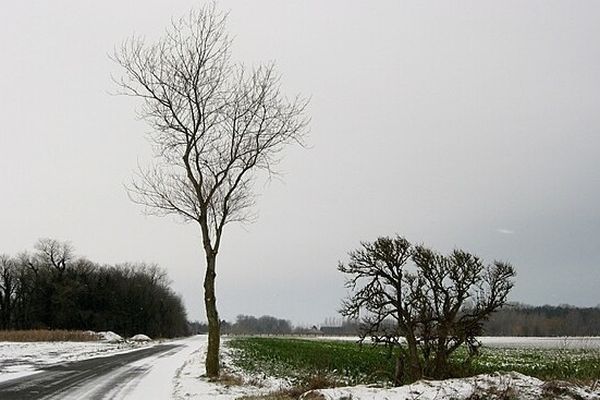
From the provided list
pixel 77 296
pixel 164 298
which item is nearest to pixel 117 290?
pixel 77 296

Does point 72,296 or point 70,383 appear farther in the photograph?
point 72,296

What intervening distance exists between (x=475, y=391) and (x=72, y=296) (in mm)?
95928

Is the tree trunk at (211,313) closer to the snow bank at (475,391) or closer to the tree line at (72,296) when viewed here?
the snow bank at (475,391)

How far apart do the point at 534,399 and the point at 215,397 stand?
24.2ft

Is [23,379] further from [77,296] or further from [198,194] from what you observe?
[77,296]

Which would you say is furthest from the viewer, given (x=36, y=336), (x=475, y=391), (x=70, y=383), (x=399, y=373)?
(x=36, y=336)

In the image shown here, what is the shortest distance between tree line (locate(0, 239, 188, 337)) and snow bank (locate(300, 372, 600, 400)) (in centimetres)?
9185

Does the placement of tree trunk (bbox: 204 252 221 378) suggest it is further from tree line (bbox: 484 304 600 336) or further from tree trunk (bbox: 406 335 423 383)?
tree line (bbox: 484 304 600 336)

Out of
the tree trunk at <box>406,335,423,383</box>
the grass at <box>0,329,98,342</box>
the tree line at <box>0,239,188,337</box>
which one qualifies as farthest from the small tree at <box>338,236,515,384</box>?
the tree line at <box>0,239,188,337</box>

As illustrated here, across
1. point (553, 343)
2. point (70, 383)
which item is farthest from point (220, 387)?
point (553, 343)

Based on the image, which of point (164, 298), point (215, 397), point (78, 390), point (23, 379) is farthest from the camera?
point (164, 298)

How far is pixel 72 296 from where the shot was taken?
9500cm

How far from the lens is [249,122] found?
19.0 metres

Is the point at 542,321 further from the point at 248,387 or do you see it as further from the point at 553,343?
the point at 248,387
